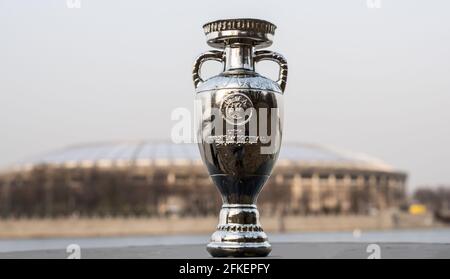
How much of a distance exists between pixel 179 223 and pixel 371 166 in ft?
98.6

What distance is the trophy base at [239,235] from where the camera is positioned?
7.96 meters

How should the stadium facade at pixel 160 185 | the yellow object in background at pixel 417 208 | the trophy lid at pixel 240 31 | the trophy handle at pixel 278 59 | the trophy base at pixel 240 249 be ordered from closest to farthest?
the trophy base at pixel 240 249 < the trophy lid at pixel 240 31 < the trophy handle at pixel 278 59 < the stadium facade at pixel 160 185 < the yellow object in background at pixel 417 208

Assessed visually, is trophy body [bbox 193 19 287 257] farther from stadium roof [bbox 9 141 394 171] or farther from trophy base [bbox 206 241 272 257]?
stadium roof [bbox 9 141 394 171]

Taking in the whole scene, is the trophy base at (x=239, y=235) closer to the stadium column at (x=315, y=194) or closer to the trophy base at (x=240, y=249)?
the trophy base at (x=240, y=249)

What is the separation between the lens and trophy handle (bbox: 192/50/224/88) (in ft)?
27.8

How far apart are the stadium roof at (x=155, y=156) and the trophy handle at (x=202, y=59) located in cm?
6891

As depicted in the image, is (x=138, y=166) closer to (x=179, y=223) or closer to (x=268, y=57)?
(x=179, y=223)

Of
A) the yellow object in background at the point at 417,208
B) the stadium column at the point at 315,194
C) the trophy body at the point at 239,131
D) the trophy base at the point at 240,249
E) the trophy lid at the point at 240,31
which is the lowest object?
the yellow object in background at the point at 417,208

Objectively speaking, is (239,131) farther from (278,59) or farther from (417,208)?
(417,208)

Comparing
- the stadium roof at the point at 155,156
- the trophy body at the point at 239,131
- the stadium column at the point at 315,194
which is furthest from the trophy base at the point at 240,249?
the stadium column at the point at 315,194

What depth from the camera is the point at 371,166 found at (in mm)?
89125

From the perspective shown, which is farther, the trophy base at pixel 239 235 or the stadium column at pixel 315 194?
the stadium column at pixel 315 194

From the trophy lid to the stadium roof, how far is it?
69.1m

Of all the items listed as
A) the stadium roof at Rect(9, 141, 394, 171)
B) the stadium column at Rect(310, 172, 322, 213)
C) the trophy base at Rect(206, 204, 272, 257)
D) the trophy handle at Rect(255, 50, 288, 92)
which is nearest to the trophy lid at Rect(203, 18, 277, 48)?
the trophy handle at Rect(255, 50, 288, 92)
